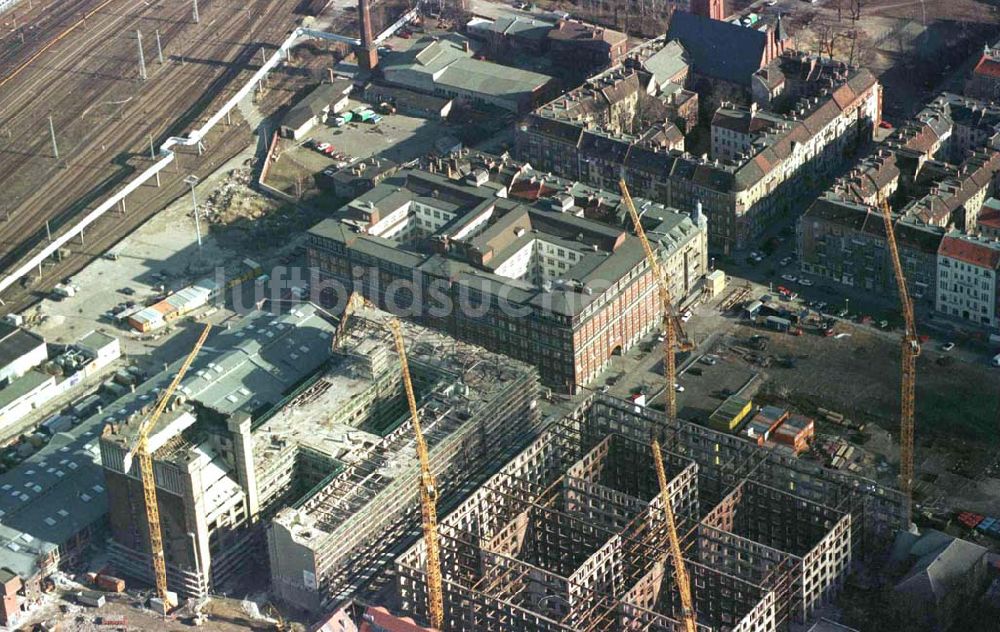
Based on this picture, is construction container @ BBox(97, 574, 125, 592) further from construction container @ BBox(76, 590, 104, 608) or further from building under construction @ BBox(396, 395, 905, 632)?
building under construction @ BBox(396, 395, 905, 632)

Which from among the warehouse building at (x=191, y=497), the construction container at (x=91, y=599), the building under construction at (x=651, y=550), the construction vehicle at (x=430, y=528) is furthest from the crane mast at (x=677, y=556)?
the construction container at (x=91, y=599)

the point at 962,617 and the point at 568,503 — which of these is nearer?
the point at 962,617

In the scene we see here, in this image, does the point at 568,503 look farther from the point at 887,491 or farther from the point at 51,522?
the point at 51,522

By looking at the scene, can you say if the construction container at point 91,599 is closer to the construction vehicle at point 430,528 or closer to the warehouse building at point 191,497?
the warehouse building at point 191,497

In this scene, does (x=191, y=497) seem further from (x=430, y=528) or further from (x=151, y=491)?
(x=430, y=528)

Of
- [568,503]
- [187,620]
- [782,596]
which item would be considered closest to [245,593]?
[187,620]

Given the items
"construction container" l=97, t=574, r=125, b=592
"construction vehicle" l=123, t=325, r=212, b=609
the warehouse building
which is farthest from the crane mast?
"construction container" l=97, t=574, r=125, b=592

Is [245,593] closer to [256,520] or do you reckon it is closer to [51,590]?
[256,520]
